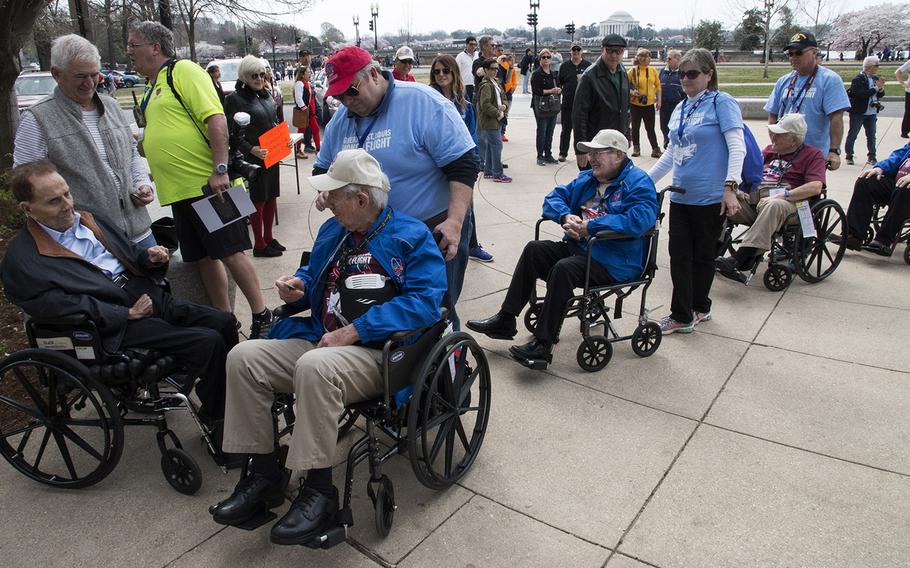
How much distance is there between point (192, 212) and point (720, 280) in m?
4.18

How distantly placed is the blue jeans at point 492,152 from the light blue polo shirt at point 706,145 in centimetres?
494

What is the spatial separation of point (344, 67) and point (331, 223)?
70 cm

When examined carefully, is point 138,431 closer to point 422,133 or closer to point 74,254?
point 74,254

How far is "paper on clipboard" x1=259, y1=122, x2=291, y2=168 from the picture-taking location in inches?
220

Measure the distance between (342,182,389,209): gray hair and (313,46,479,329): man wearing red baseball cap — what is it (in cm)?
43

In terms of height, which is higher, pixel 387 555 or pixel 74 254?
pixel 74 254

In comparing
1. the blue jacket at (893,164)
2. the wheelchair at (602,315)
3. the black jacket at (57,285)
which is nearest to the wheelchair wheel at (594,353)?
the wheelchair at (602,315)

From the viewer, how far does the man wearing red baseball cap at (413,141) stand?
3.09m

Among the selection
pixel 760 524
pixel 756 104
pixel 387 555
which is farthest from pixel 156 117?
pixel 756 104

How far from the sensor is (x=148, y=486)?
115 inches

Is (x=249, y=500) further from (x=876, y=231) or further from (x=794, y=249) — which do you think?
(x=876, y=231)

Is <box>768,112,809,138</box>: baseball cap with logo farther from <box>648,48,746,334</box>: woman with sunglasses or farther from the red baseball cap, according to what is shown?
the red baseball cap

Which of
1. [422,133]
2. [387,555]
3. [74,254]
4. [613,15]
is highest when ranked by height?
[613,15]

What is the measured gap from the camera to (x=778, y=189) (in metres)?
5.23
